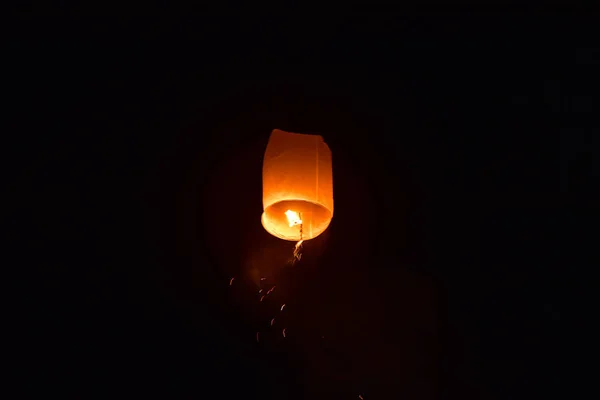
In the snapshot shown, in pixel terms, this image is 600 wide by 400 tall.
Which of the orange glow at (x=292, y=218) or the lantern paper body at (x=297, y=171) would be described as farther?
the orange glow at (x=292, y=218)

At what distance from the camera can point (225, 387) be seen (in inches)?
121

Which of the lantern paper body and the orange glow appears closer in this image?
the lantern paper body

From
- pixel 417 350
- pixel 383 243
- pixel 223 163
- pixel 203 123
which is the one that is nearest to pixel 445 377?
pixel 417 350

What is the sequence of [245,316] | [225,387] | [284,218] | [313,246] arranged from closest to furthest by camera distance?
[284,218] < [225,387] < [245,316] < [313,246]

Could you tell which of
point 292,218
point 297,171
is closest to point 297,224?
point 292,218

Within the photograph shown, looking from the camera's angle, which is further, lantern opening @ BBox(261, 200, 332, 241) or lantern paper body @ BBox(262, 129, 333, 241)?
lantern opening @ BBox(261, 200, 332, 241)

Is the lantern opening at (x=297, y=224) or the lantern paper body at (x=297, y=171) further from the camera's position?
the lantern opening at (x=297, y=224)

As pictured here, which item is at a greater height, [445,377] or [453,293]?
[453,293]

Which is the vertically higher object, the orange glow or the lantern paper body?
the lantern paper body

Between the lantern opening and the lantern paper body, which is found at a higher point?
the lantern paper body

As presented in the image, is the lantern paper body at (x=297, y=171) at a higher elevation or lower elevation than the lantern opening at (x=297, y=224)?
higher

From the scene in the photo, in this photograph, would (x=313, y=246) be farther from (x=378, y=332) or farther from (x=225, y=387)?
(x=225, y=387)

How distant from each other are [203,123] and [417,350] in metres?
1.99

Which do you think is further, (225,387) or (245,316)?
(245,316)
